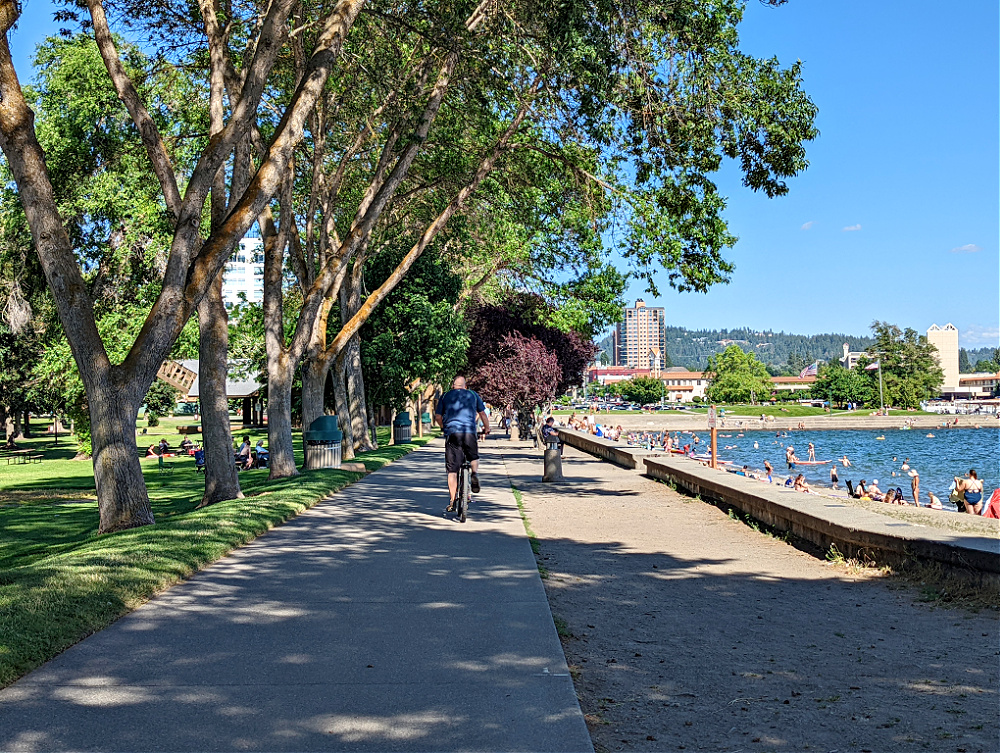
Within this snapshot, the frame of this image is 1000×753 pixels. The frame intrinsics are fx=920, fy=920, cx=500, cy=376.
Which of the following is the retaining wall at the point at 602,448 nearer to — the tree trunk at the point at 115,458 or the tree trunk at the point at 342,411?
the tree trunk at the point at 342,411

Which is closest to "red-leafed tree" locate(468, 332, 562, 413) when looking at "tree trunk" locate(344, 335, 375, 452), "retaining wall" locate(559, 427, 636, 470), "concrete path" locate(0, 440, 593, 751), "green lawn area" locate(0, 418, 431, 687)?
"retaining wall" locate(559, 427, 636, 470)

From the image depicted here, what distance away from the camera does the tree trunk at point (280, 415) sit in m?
18.4

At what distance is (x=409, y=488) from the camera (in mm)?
17453

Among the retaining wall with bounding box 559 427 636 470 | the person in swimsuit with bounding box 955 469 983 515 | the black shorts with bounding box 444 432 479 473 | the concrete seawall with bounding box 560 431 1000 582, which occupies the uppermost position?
the black shorts with bounding box 444 432 479 473

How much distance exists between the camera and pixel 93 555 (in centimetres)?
820

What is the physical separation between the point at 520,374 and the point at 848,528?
26.4 metres

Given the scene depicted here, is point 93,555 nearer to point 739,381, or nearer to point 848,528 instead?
point 848,528

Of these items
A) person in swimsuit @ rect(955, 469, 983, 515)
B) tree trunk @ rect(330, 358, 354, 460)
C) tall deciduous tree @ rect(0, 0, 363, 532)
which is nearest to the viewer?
tall deciduous tree @ rect(0, 0, 363, 532)

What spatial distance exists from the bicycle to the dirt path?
1.84 meters

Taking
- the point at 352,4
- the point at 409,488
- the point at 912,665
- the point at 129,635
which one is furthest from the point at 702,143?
the point at 129,635

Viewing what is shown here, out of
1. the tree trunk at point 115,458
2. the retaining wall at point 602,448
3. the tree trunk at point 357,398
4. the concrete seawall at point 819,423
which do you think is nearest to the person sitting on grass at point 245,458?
the tree trunk at point 357,398

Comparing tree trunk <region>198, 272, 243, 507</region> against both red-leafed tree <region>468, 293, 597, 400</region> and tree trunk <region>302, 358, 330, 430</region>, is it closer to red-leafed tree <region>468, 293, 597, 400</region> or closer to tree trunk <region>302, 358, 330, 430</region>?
tree trunk <region>302, 358, 330, 430</region>

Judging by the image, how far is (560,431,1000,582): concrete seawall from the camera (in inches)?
307

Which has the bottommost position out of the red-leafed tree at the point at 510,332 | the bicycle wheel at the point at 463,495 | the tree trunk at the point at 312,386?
the bicycle wheel at the point at 463,495
